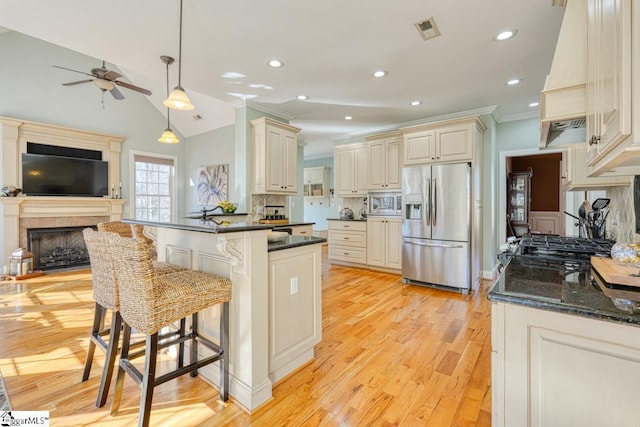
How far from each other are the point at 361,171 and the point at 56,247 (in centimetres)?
599

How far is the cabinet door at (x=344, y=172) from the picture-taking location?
5.68 meters

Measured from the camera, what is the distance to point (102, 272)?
1769 mm

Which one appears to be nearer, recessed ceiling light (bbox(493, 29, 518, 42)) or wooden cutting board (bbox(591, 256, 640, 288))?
wooden cutting board (bbox(591, 256, 640, 288))

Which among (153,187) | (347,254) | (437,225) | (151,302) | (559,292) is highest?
(153,187)

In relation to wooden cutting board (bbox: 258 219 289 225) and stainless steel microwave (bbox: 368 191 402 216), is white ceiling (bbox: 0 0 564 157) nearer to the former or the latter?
stainless steel microwave (bbox: 368 191 402 216)

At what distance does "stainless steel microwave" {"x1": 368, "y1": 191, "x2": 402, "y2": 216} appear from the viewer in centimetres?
504

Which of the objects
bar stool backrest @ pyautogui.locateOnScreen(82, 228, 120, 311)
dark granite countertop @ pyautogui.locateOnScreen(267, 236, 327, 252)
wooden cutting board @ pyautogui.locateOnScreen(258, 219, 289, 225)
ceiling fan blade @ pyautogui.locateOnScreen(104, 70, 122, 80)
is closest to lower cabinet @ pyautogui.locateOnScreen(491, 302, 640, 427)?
dark granite countertop @ pyautogui.locateOnScreen(267, 236, 327, 252)

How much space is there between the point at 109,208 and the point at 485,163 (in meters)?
7.18

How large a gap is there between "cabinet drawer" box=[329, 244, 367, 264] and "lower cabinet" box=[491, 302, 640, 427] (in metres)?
4.24

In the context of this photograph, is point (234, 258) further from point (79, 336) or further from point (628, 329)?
point (79, 336)

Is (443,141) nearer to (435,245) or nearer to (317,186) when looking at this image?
(435,245)

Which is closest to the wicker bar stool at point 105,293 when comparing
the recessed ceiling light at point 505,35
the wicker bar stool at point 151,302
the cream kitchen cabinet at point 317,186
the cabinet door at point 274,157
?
the wicker bar stool at point 151,302

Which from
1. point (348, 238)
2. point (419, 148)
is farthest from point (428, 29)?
point (348, 238)

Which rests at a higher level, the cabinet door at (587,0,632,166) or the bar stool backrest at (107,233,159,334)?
the cabinet door at (587,0,632,166)
